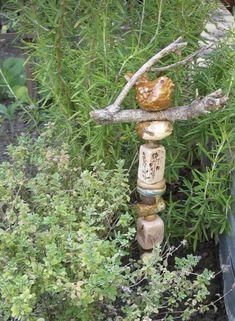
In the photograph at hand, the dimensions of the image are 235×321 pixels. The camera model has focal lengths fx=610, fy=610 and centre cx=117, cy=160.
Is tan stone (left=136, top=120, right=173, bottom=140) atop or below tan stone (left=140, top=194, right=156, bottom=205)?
atop

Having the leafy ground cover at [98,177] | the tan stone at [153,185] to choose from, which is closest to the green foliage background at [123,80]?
the leafy ground cover at [98,177]

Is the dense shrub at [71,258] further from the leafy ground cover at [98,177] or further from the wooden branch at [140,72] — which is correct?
the wooden branch at [140,72]

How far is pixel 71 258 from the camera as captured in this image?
1.87 metres

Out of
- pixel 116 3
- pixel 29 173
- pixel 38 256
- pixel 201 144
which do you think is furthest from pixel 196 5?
pixel 38 256

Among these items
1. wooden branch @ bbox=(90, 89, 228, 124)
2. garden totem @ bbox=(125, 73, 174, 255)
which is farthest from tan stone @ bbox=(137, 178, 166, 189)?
wooden branch @ bbox=(90, 89, 228, 124)

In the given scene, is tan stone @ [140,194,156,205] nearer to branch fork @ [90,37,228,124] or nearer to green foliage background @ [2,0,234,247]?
green foliage background @ [2,0,234,247]

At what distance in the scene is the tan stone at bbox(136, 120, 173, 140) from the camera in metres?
2.04

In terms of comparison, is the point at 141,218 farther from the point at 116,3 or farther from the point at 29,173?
the point at 116,3

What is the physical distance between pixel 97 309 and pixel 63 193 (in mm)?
409

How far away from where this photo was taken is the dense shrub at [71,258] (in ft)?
5.81

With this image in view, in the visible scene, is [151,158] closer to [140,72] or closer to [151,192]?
[151,192]

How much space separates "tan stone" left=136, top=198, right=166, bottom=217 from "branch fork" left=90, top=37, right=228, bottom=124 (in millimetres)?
357

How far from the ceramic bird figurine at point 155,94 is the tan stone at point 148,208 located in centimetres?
39

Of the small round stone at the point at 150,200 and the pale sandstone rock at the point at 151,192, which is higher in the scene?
the pale sandstone rock at the point at 151,192
